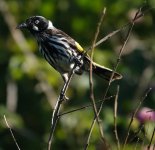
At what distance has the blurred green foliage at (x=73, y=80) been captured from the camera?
8953mm

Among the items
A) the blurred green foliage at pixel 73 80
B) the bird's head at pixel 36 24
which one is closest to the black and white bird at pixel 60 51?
the bird's head at pixel 36 24

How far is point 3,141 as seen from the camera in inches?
379

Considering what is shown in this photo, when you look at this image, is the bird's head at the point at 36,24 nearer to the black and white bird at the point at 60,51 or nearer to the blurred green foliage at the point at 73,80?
the black and white bird at the point at 60,51

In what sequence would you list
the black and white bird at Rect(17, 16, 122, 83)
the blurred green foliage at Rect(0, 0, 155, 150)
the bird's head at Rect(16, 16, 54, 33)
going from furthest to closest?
the blurred green foliage at Rect(0, 0, 155, 150), the bird's head at Rect(16, 16, 54, 33), the black and white bird at Rect(17, 16, 122, 83)

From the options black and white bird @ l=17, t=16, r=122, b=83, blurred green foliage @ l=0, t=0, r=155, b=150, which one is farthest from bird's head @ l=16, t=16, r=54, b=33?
blurred green foliage @ l=0, t=0, r=155, b=150

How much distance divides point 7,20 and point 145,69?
1.77 meters

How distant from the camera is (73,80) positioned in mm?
9445

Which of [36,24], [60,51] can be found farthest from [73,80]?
A: [60,51]

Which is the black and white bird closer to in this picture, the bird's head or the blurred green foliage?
the bird's head

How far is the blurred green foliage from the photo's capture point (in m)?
8.95

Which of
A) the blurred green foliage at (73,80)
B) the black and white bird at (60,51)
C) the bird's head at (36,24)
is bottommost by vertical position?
the blurred green foliage at (73,80)

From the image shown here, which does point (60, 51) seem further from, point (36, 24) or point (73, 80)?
point (73, 80)

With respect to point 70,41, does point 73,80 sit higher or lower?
lower

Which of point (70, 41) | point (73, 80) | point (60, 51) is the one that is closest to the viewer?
point (60, 51)
